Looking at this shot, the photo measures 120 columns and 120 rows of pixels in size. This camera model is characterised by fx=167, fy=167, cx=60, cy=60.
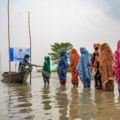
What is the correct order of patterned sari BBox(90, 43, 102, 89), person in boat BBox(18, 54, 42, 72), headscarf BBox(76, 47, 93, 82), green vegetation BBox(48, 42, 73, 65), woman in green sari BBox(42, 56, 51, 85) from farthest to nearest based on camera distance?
1. green vegetation BBox(48, 42, 73, 65)
2. person in boat BBox(18, 54, 42, 72)
3. woman in green sari BBox(42, 56, 51, 85)
4. headscarf BBox(76, 47, 93, 82)
5. patterned sari BBox(90, 43, 102, 89)

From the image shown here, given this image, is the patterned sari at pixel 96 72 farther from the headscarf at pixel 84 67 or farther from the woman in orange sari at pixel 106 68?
the headscarf at pixel 84 67

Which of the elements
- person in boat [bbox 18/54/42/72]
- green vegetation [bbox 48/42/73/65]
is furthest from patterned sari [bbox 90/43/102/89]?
green vegetation [bbox 48/42/73/65]

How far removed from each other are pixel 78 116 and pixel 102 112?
480 millimetres

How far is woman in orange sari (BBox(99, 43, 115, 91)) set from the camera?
5902 millimetres

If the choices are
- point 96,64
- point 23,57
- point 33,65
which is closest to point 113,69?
point 96,64

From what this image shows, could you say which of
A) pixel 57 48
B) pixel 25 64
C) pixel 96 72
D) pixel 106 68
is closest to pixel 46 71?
pixel 25 64

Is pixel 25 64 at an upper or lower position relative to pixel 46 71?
upper

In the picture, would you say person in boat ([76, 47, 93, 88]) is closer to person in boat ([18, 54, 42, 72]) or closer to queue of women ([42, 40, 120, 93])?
queue of women ([42, 40, 120, 93])

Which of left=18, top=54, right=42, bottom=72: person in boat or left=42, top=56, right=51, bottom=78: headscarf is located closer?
left=42, top=56, right=51, bottom=78: headscarf

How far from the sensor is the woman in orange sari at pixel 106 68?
5.90 m

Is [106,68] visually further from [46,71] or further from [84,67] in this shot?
[46,71]

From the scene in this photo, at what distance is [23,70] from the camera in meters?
10.6

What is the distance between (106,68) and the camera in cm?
597

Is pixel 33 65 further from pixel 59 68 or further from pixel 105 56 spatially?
pixel 105 56
